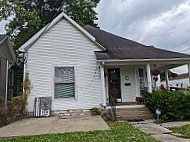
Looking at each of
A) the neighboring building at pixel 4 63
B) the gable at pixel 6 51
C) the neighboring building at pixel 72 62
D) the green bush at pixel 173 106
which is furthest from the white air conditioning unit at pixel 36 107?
the green bush at pixel 173 106

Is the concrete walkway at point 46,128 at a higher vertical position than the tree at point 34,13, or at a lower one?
lower

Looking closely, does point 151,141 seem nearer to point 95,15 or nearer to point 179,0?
point 179,0

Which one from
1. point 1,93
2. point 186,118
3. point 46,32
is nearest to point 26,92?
point 1,93

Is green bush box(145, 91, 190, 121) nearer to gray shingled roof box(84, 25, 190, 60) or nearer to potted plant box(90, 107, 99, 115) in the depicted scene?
gray shingled roof box(84, 25, 190, 60)

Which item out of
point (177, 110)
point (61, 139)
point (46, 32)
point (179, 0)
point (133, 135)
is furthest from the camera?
point (179, 0)

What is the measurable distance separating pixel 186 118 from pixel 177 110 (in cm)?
68

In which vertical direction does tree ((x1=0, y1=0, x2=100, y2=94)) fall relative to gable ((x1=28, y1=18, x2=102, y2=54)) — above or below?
above

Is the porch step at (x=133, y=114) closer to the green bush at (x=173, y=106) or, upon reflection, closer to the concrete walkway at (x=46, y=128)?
the green bush at (x=173, y=106)

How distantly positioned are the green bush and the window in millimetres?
4403

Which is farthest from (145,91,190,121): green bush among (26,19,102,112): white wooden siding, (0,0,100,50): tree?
(0,0,100,50): tree

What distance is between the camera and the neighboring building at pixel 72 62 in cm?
792

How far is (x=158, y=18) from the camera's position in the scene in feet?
44.4

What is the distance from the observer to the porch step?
7281mm

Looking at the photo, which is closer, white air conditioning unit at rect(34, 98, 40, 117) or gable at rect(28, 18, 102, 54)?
white air conditioning unit at rect(34, 98, 40, 117)
